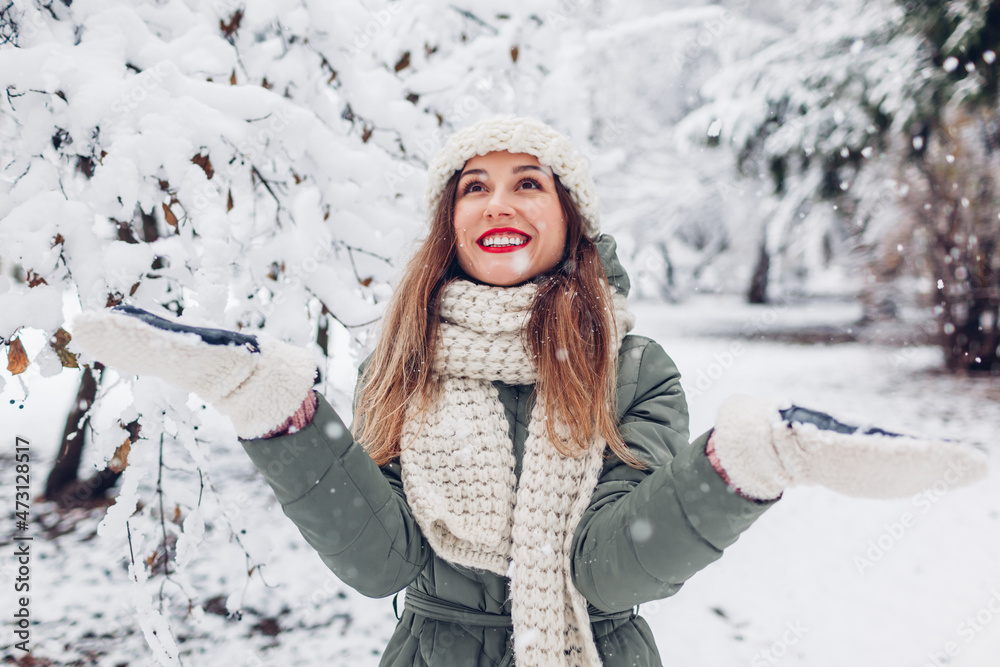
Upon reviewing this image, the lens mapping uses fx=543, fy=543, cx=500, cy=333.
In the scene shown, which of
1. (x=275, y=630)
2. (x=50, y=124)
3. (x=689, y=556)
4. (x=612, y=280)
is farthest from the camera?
(x=275, y=630)

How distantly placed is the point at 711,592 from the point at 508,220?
115 inches

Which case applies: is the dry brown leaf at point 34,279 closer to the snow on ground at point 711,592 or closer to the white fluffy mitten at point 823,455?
the snow on ground at point 711,592

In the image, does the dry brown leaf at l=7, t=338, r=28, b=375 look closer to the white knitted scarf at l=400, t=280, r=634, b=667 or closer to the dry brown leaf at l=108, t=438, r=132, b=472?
the dry brown leaf at l=108, t=438, r=132, b=472

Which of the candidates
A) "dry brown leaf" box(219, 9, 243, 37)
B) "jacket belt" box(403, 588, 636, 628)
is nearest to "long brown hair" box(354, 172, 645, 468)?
"jacket belt" box(403, 588, 636, 628)

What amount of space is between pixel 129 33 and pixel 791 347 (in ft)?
32.5

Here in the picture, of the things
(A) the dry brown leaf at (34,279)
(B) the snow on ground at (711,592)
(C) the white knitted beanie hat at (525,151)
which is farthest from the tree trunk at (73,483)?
(C) the white knitted beanie hat at (525,151)

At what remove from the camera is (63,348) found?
67.4 inches

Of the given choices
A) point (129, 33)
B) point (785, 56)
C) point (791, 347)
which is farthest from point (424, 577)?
point (791, 347)

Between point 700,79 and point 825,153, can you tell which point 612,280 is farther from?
point 700,79

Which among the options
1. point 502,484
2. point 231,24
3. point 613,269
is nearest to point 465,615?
point 502,484

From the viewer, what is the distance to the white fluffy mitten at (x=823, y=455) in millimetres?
706

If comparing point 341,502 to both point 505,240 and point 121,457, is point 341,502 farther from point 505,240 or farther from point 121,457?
point 121,457

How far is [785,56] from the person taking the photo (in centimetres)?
733

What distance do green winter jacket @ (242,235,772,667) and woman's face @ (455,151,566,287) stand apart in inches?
7.6
